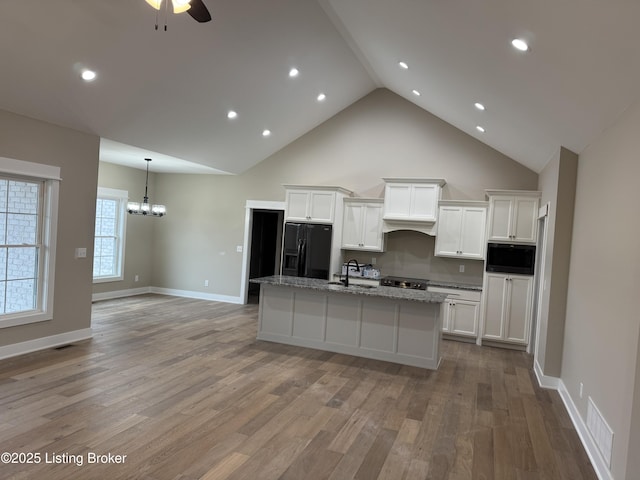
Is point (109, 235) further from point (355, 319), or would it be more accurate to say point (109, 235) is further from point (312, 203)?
point (355, 319)

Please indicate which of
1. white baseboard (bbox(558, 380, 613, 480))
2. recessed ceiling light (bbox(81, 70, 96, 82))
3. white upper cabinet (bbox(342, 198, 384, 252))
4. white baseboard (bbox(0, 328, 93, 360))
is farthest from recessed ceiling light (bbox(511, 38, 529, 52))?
white baseboard (bbox(0, 328, 93, 360))

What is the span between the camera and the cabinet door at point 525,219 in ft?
20.5

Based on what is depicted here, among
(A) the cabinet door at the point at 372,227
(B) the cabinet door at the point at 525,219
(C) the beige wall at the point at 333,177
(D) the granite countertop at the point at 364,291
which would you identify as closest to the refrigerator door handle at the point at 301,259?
(A) the cabinet door at the point at 372,227

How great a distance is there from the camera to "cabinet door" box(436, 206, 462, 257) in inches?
268

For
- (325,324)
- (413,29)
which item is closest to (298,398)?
(325,324)

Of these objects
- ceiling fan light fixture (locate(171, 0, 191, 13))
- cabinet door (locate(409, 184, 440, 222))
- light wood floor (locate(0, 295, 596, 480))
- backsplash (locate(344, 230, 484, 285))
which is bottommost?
light wood floor (locate(0, 295, 596, 480))

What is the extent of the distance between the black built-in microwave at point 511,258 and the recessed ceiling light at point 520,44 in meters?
3.84

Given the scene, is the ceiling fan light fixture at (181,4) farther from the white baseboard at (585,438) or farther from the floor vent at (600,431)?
the white baseboard at (585,438)

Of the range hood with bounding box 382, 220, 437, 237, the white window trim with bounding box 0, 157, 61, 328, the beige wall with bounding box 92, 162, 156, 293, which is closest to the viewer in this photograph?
the white window trim with bounding box 0, 157, 61, 328

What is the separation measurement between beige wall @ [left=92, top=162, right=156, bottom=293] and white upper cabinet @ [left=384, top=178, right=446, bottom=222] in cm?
474

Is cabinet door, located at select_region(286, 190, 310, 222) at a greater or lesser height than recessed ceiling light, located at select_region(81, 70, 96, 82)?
lesser

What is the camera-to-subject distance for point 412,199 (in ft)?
23.0

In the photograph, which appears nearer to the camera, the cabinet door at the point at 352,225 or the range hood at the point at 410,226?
the range hood at the point at 410,226

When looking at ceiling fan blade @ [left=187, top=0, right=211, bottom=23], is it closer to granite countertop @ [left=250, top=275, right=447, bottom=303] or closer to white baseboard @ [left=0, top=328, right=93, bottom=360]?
granite countertop @ [left=250, top=275, right=447, bottom=303]
